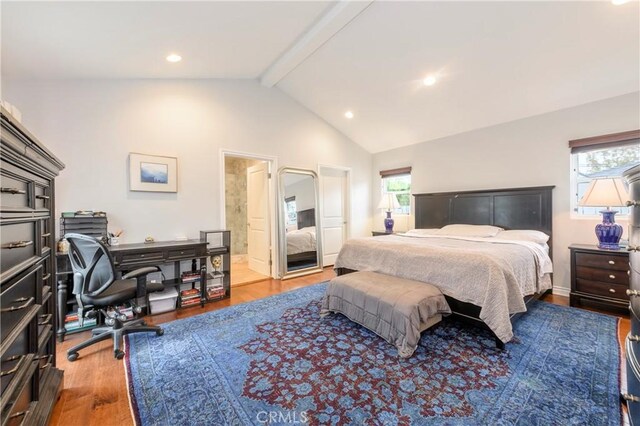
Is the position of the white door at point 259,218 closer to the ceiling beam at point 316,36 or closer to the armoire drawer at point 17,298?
the ceiling beam at point 316,36

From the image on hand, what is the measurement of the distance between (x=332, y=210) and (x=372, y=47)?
114 inches

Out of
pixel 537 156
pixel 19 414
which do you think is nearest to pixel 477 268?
pixel 537 156

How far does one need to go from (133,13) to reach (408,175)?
457 cm

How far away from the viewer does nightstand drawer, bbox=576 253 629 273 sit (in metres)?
2.70

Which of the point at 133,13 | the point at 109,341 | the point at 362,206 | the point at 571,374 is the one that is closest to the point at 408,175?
the point at 362,206

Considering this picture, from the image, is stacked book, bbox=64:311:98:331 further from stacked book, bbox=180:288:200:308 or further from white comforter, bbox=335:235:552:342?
white comforter, bbox=335:235:552:342

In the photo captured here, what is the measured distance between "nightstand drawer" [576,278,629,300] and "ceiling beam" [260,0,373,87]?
3.68 m

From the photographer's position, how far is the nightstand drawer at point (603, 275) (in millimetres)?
2701

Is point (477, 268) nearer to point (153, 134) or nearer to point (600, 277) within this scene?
point (600, 277)

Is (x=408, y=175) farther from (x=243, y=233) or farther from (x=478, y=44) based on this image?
(x=243, y=233)

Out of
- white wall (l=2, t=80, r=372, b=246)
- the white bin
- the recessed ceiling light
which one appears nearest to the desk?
the white bin

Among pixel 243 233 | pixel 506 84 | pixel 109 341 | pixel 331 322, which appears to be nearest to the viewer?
pixel 109 341

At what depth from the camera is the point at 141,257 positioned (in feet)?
9.30

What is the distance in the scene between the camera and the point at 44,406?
1.36 meters
